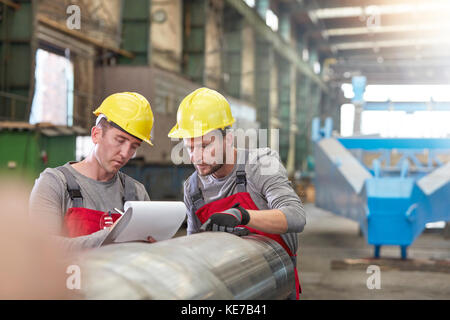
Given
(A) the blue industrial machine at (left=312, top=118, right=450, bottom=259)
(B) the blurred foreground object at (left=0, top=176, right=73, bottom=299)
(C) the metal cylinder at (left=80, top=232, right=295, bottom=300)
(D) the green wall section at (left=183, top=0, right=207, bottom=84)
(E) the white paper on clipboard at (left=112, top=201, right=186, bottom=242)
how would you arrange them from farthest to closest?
1. (D) the green wall section at (left=183, top=0, right=207, bottom=84)
2. (A) the blue industrial machine at (left=312, top=118, right=450, bottom=259)
3. (E) the white paper on clipboard at (left=112, top=201, right=186, bottom=242)
4. (C) the metal cylinder at (left=80, top=232, right=295, bottom=300)
5. (B) the blurred foreground object at (left=0, top=176, right=73, bottom=299)

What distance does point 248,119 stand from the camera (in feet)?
70.2

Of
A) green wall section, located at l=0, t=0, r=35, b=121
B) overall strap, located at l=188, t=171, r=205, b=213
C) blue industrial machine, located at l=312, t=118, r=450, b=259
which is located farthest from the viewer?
green wall section, located at l=0, t=0, r=35, b=121

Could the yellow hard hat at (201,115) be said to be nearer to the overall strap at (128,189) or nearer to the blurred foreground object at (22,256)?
the overall strap at (128,189)

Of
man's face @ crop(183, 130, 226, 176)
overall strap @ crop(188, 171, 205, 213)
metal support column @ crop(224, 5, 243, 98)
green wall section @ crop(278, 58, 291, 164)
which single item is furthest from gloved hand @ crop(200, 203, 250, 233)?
green wall section @ crop(278, 58, 291, 164)

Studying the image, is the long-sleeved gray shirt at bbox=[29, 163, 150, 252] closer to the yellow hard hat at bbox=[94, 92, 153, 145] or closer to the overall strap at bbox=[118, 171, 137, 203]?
the overall strap at bbox=[118, 171, 137, 203]

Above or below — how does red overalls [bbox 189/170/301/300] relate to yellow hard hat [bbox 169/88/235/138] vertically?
below

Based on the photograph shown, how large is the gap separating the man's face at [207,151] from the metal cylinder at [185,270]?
65cm

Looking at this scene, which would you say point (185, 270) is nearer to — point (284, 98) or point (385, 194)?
point (385, 194)

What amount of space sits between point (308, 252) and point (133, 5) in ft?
29.7

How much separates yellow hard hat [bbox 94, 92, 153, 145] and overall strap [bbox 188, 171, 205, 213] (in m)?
0.32

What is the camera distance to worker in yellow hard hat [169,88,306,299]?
8.16 feet

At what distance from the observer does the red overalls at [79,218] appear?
2.34 m

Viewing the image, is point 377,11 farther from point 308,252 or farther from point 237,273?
point 237,273
